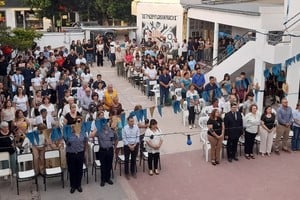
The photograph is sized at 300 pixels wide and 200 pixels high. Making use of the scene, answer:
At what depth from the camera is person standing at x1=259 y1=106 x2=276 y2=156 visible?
12352 mm

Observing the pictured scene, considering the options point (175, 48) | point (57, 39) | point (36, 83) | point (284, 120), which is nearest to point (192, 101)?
point (284, 120)

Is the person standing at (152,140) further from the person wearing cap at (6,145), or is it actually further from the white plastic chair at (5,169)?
the white plastic chair at (5,169)

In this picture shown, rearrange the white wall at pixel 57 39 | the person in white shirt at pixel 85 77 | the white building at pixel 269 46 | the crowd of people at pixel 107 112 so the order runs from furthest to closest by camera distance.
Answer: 1. the white wall at pixel 57 39
2. the person in white shirt at pixel 85 77
3. the white building at pixel 269 46
4. the crowd of people at pixel 107 112

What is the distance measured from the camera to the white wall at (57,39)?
27625mm

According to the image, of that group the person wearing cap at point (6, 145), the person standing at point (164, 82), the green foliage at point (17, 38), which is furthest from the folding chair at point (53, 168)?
the green foliage at point (17, 38)

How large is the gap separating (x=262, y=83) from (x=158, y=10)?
11083mm

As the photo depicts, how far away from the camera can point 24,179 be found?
33.8ft

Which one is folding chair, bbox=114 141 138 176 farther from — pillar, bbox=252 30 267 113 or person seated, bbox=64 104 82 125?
pillar, bbox=252 30 267 113

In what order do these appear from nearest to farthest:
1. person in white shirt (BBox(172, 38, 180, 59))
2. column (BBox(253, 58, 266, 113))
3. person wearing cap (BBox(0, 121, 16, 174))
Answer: person wearing cap (BBox(0, 121, 16, 174)) < column (BBox(253, 58, 266, 113)) < person in white shirt (BBox(172, 38, 180, 59))

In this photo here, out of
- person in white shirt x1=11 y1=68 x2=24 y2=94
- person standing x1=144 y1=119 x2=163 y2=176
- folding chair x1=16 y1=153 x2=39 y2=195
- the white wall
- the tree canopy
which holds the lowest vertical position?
folding chair x1=16 y1=153 x2=39 y2=195

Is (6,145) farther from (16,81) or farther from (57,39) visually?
(57,39)

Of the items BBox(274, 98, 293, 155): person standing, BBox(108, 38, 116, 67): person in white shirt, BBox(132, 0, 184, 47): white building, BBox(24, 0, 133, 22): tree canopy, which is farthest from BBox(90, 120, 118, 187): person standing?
BBox(24, 0, 133, 22): tree canopy

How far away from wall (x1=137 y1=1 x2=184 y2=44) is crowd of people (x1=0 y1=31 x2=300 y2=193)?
17.4 ft

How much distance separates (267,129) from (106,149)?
4.36 metres
